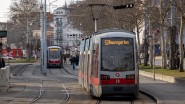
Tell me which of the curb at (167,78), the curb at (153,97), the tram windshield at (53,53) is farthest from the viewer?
the tram windshield at (53,53)

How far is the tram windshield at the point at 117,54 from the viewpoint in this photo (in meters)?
26.3

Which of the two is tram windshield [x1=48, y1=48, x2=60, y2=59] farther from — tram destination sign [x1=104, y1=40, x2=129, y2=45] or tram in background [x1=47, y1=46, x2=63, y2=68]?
tram destination sign [x1=104, y1=40, x2=129, y2=45]

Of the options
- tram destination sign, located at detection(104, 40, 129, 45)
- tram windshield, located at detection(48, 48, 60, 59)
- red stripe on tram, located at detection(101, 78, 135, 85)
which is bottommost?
red stripe on tram, located at detection(101, 78, 135, 85)

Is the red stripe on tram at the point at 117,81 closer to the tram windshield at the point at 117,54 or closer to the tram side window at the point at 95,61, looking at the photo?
the tram windshield at the point at 117,54

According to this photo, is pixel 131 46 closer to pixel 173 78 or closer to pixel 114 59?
pixel 114 59

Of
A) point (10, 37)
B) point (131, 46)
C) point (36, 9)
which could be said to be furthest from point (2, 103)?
point (36, 9)

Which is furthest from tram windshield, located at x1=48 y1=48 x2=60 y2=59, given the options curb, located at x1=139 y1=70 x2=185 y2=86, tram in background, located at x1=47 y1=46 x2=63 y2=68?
curb, located at x1=139 y1=70 x2=185 y2=86

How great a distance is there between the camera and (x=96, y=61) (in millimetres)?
26734

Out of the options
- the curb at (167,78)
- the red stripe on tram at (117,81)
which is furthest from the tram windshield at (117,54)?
the curb at (167,78)

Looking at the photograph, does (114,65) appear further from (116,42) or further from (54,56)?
(54,56)

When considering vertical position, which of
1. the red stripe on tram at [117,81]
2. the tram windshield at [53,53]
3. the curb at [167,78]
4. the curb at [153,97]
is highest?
the tram windshield at [53,53]

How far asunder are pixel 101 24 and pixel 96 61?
55.4 m

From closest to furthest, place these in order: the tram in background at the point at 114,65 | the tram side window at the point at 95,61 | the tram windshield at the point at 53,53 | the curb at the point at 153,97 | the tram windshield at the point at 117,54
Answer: the curb at the point at 153,97, the tram in background at the point at 114,65, the tram windshield at the point at 117,54, the tram side window at the point at 95,61, the tram windshield at the point at 53,53

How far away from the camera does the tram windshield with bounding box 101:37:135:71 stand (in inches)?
1035
